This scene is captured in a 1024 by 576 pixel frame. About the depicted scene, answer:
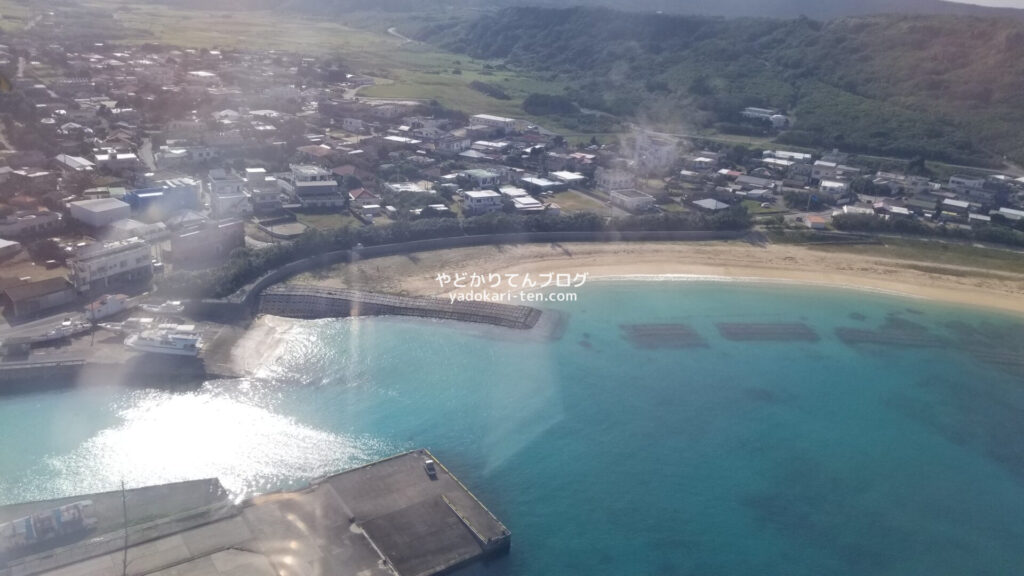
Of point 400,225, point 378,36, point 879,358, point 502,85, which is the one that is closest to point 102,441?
point 400,225

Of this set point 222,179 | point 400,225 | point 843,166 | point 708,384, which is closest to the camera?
point 708,384

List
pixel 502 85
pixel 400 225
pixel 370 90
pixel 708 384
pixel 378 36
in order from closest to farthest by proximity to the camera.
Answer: pixel 708 384 → pixel 400 225 → pixel 370 90 → pixel 502 85 → pixel 378 36

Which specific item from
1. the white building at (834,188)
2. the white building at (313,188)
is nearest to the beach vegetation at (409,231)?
the white building at (313,188)

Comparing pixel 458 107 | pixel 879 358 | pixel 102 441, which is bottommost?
pixel 102 441

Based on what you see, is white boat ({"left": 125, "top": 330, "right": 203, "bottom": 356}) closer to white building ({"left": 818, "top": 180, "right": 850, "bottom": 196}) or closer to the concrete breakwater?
the concrete breakwater

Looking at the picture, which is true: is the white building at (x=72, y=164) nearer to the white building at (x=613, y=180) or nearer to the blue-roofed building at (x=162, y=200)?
the blue-roofed building at (x=162, y=200)

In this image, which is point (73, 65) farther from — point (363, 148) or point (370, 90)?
point (363, 148)

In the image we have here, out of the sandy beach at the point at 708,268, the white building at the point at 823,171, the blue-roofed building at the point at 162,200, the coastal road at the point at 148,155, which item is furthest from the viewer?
the white building at the point at 823,171
